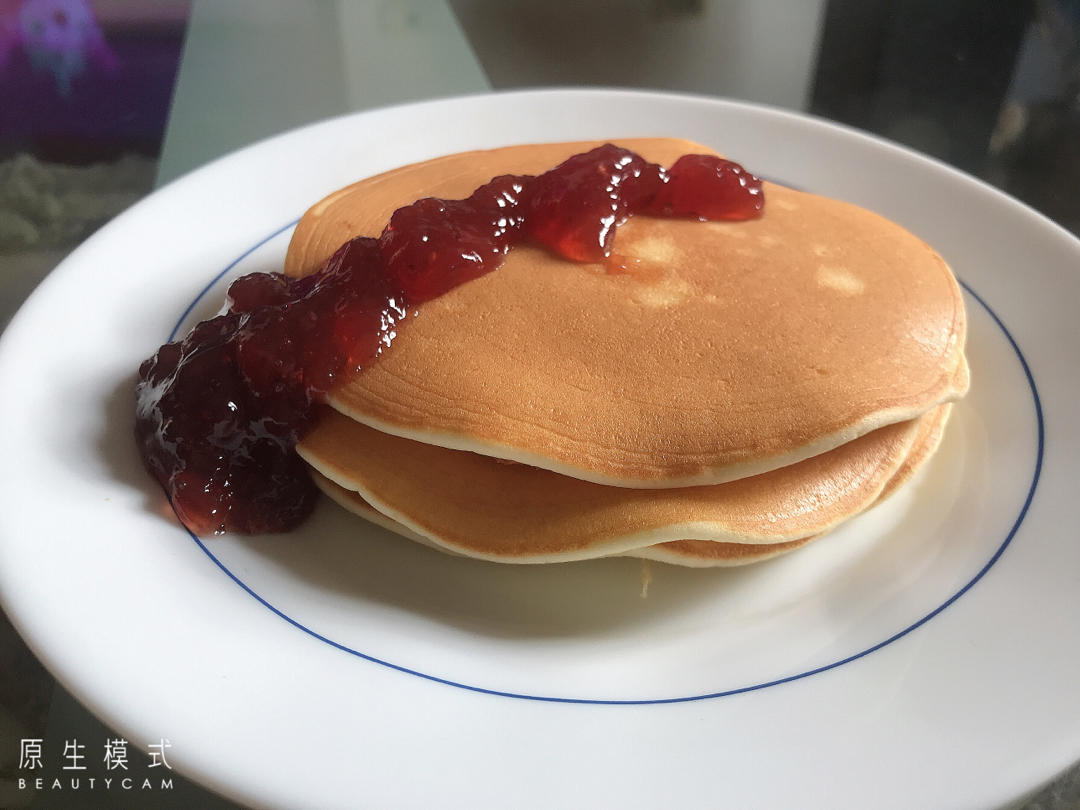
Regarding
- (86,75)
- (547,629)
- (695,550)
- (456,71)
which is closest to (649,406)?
(695,550)

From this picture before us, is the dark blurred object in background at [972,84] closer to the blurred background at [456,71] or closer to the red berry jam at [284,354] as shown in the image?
the blurred background at [456,71]

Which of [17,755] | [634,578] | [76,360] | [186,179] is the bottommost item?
[17,755]

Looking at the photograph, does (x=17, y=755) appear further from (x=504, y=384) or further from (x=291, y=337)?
(x=504, y=384)

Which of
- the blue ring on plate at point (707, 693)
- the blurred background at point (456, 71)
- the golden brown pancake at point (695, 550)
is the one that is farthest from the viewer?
the blurred background at point (456, 71)

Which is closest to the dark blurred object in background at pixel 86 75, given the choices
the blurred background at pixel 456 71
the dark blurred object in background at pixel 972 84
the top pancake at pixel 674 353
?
the blurred background at pixel 456 71

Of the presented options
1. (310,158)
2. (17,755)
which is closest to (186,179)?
(310,158)

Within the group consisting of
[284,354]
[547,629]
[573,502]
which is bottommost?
[547,629]

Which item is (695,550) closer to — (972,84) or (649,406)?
(649,406)
